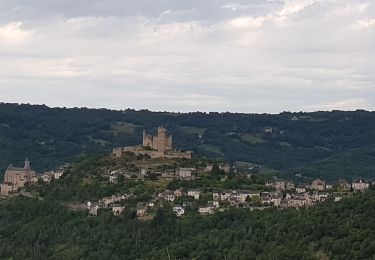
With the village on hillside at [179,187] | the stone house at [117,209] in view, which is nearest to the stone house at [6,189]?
the village on hillside at [179,187]

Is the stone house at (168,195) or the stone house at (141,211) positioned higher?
the stone house at (168,195)

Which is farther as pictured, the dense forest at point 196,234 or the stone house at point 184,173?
the stone house at point 184,173

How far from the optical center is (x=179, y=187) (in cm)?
9888

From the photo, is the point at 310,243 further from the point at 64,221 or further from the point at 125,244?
the point at 64,221

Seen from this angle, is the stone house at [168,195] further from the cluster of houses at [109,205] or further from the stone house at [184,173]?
the stone house at [184,173]

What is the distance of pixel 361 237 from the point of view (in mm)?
→ 70188

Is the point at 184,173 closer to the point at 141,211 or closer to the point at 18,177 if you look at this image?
the point at 141,211

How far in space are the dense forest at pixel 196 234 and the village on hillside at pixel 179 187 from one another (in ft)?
10.5

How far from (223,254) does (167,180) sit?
31249mm

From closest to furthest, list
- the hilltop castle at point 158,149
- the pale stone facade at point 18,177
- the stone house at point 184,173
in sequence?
the stone house at point 184,173
the hilltop castle at point 158,149
the pale stone facade at point 18,177

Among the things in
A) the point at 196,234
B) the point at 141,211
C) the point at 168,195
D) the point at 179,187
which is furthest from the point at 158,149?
the point at 196,234

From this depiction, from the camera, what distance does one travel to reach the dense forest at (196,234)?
232 feet

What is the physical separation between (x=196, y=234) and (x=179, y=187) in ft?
54.9

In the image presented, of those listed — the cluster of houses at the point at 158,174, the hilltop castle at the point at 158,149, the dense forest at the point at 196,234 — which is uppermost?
the hilltop castle at the point at 158,149
